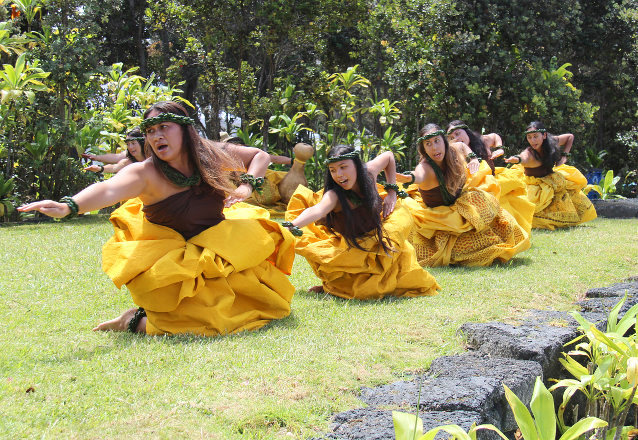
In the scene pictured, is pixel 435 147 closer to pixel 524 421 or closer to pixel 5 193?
pixel 524 421

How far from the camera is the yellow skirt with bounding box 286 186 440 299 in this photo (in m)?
5.21

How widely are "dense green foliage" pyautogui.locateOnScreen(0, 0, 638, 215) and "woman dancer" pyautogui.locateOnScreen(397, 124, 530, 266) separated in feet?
16.1

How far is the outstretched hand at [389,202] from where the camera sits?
552 cm

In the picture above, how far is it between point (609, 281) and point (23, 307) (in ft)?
16.3

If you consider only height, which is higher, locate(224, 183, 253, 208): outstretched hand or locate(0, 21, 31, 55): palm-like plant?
locate(0, 21, 31, 55): palm-like plant

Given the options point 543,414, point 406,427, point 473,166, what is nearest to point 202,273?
point 406,427

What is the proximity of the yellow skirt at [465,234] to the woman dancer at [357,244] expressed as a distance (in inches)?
53.0

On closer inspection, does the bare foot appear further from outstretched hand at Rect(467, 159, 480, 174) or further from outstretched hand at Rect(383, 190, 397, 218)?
Result: outstretched hand at Rect(467, 159, 480, 174)

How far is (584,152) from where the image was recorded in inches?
549

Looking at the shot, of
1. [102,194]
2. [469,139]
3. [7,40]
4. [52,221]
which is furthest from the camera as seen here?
[52,221]

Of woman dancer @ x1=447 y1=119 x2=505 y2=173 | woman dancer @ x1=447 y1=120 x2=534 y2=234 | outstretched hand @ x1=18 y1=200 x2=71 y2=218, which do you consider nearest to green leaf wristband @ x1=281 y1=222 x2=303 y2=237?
outstretched hand @ x1=18 y1=200 x2=71 y2=218

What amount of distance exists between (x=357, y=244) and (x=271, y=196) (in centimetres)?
600

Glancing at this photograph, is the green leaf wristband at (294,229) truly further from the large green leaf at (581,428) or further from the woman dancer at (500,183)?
the woman dancer at (500,183)

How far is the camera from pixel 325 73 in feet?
40.1
